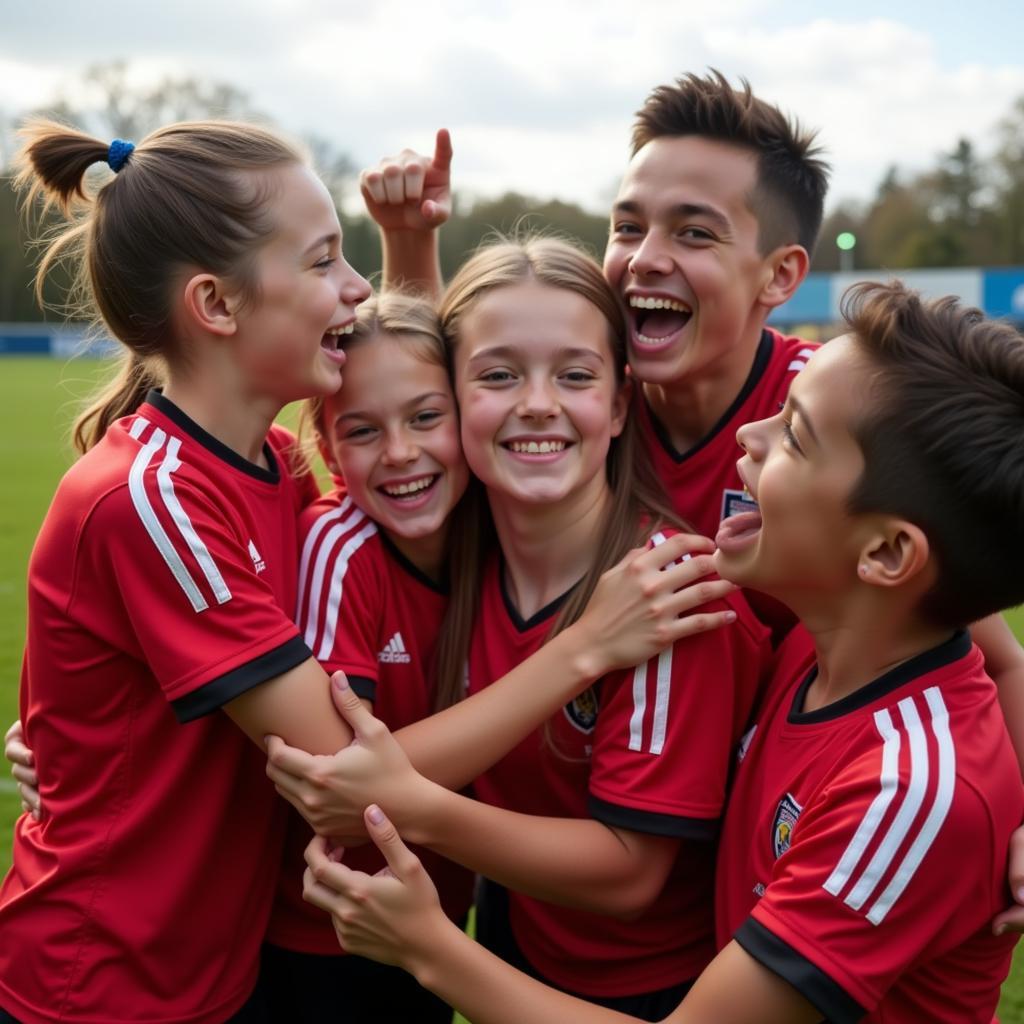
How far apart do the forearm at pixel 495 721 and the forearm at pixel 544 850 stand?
86 mm

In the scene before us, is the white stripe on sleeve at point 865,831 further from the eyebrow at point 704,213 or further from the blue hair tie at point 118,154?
the blue hair tie at point 118,154

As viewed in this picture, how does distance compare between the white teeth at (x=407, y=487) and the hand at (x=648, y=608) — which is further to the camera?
the white teeth at (x=407, y=487)

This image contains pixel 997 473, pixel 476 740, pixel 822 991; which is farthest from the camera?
pixel 476 740

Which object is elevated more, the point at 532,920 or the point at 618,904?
the point at 618,904

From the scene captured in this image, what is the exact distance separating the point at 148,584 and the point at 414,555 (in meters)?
0.70

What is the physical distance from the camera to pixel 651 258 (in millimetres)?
2891

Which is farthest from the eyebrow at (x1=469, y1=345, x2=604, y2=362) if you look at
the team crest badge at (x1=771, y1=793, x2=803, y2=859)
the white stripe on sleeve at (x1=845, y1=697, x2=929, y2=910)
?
the white stripe on sleeve at (x1=845, y1=697, x2=929, y2=910)

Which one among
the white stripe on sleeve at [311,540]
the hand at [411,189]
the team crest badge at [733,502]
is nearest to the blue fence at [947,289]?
the hand at [411,189]

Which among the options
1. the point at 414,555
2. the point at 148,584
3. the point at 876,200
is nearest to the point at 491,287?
the point at 414,555

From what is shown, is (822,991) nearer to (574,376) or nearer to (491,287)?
(574,376)

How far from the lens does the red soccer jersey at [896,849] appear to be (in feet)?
5.74

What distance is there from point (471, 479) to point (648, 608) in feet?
2.18

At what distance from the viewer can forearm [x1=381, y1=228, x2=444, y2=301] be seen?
130 inches

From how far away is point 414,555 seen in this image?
8.66 ft
